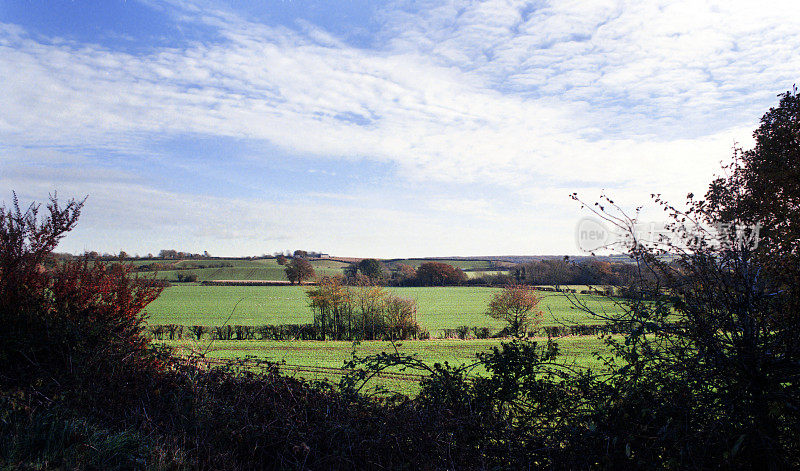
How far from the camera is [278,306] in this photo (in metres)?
67.4

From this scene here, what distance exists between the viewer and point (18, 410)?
6270 millimetres

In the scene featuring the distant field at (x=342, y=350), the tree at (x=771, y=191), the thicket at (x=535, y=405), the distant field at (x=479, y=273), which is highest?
the tree at (x=771, y=191)

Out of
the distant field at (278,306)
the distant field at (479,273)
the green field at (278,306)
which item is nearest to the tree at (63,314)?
the green field at (278,306)

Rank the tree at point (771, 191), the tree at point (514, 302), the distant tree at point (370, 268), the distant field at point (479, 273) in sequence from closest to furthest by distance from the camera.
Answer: the tree at point (771, 191) → the tree at point (514, 302) → the distant tree at point (370, 268) → the distant field at point (479, 273)

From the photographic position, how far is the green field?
5472cm

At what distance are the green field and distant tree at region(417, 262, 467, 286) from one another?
17.4 ft

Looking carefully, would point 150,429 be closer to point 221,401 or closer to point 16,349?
point 221,401

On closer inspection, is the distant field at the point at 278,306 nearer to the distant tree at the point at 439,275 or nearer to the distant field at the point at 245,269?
the distant tree at the point at 439,275

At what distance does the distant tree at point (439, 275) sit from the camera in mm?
96875

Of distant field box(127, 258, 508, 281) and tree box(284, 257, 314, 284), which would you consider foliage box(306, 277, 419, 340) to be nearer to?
tree box(284, 257, 314, 284)

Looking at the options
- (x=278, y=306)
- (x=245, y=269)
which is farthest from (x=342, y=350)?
(x=245, y=269)

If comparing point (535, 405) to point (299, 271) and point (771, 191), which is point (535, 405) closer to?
point (771, 191)

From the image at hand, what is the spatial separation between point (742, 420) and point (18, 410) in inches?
336

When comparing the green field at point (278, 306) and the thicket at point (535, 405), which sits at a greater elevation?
the thicket at point (535, 405)
